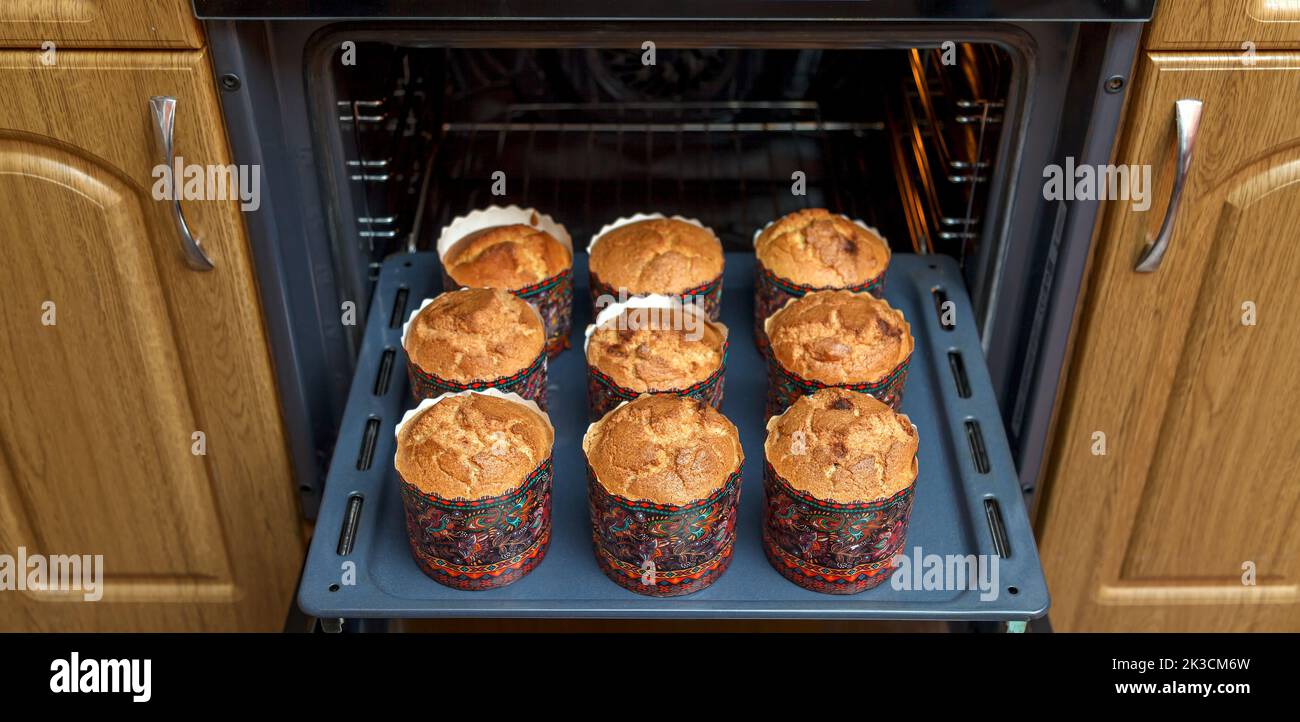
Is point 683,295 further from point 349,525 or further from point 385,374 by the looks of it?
point 349,525

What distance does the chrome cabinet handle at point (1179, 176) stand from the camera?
52.5 inches

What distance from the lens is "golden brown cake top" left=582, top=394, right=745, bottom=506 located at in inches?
50.1

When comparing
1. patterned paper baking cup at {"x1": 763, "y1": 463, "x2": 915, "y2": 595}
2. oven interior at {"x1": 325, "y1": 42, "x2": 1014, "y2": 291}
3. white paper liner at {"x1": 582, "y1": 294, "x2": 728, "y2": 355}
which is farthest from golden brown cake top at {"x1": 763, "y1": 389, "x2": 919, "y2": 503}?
oven interior at {"x1": 325, "y1": 42, "x2": 1014, "y2": 291}

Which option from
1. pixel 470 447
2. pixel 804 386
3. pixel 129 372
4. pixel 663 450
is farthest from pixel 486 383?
pixel 129 372

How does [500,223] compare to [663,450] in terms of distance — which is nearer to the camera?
[663,450]

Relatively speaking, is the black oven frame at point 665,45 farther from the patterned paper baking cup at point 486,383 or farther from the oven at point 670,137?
the patterned paper baking cup at point 486,383

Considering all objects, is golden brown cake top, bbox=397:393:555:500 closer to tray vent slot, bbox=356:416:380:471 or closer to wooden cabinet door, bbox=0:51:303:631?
tray vent slot, bbox=356:416:380:471

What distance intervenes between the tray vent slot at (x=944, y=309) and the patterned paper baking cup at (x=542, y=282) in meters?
0.49

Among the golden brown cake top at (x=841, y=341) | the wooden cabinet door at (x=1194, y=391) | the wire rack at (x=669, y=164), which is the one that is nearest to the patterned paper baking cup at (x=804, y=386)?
the golden brown cake top at (x=841, y=341)

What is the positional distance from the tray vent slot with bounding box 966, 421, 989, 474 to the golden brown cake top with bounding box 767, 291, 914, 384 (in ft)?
0.44

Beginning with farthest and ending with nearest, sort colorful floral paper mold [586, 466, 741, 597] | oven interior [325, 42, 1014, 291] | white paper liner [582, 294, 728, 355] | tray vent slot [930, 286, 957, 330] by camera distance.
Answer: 1. oven interior [325, 42, 1014, 291]
2. tray vent slot [930, 286, 957, 330]
3. white paper liner [582, 294, 728, 355]
4. colorful floral paper mold [586, 466, 741, 597]

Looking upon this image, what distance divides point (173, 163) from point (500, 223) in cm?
46

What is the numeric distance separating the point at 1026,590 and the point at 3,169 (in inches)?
47.7

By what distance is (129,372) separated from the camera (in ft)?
Result: 5.17
